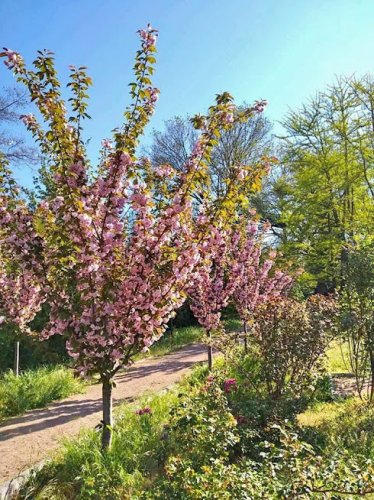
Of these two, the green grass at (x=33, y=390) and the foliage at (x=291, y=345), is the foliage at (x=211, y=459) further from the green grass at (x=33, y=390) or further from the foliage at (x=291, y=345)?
the green grass at (x=33, y=390)

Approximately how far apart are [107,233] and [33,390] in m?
4.73

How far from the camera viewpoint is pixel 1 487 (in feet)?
13.0

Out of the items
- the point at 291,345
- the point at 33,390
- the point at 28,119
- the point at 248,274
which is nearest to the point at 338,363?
the point at 248,274

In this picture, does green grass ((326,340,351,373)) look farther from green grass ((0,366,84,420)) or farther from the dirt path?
green grass ((0,366,84,420))

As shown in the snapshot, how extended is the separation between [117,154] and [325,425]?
405 cm

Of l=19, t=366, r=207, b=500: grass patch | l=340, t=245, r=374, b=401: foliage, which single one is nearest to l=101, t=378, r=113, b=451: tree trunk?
l=19, t=366, r=207, b=500: grass patch

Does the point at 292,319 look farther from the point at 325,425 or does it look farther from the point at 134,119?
the point at 134,119

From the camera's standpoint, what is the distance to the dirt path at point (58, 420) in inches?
190

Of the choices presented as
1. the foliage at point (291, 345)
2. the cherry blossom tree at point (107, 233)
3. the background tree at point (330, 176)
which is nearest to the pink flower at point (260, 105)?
the cherry blossom tree at point (107, 233)

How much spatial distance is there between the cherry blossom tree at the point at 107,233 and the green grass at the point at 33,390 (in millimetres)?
3398

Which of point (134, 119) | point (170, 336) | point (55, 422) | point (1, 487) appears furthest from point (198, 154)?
point (170, 336)

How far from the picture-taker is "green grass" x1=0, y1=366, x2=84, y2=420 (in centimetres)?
693

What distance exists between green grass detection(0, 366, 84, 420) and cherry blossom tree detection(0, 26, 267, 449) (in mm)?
3398

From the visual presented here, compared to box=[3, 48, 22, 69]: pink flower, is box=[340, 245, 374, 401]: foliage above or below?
below
